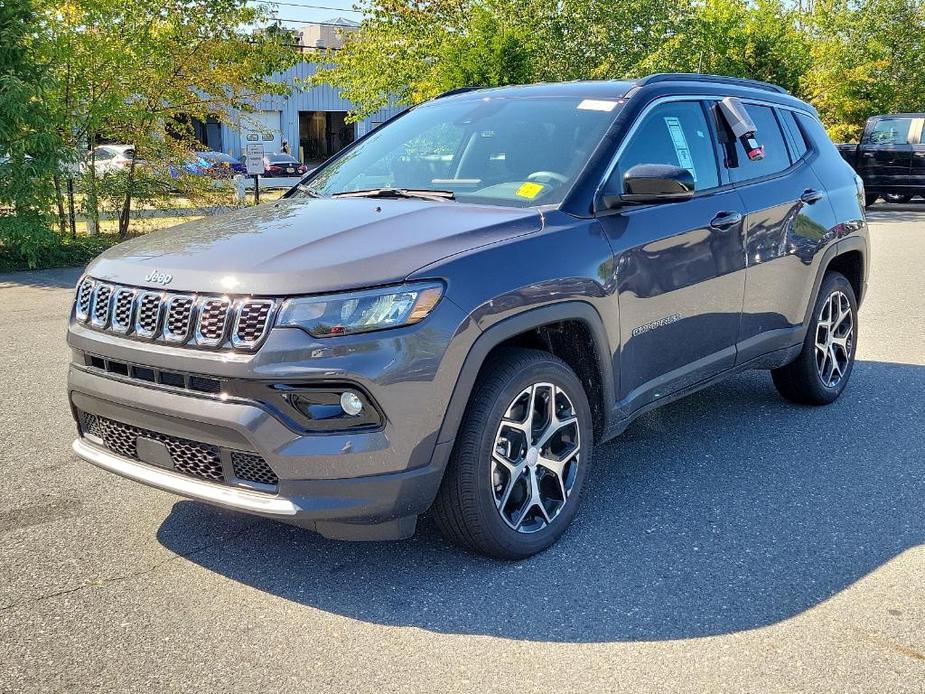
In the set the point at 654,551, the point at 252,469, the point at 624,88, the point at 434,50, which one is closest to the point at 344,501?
the point at 252,469

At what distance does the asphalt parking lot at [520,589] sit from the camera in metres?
2.97

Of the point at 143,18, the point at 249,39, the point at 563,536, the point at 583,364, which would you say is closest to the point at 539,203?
the point at 583,364

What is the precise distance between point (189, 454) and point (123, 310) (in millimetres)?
593

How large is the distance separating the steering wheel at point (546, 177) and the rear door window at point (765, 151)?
1.21 m

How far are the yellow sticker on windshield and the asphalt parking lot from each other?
1388mm

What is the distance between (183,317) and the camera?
329 cm

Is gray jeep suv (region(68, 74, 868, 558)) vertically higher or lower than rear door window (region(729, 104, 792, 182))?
lower

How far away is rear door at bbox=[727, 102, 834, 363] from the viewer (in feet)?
16.1

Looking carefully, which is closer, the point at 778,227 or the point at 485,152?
the point at 485,152

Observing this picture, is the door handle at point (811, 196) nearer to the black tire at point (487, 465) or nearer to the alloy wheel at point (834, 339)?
the alloy wheel at point (834, 339)

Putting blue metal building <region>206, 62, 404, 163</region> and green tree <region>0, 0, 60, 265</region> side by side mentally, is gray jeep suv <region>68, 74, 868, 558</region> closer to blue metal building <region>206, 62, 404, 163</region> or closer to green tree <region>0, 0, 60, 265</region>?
green tree <region>0, 0, 60, 265</region>

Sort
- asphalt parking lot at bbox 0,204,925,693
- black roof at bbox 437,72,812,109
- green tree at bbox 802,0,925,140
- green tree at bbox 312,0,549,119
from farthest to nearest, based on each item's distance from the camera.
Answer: green tree at bbox 802,0,925,140, green tree at bbox 312,0,549,119, black roof at bbox 437,72,812,109, asphalt parking lot at bbox 0,204,925,693

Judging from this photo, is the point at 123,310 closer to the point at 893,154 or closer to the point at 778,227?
the point at 778,227

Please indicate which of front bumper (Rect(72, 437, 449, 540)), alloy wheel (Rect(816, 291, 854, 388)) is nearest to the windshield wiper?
front bumper (Rect(72, 437, 449, 540))
